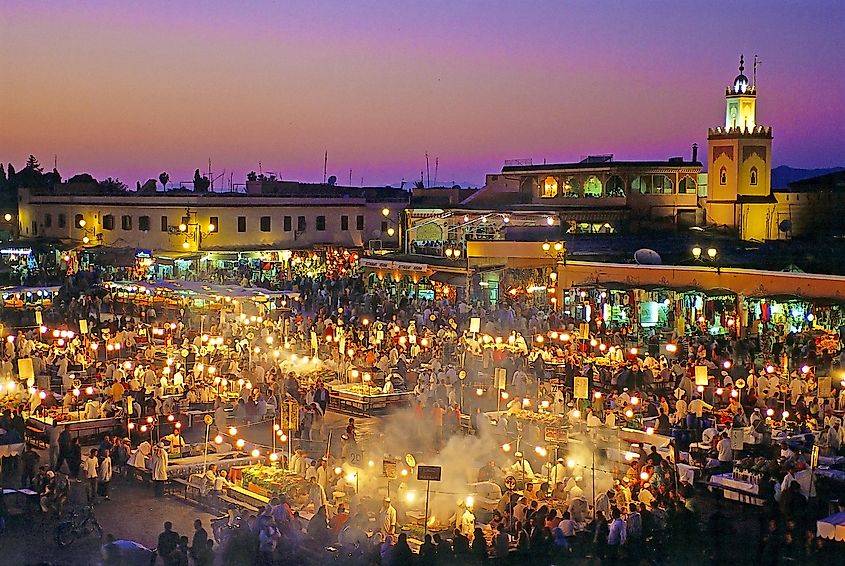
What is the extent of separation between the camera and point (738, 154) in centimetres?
4253

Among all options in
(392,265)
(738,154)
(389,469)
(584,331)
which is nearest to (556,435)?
(389,469)

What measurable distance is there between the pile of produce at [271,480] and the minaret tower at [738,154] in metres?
31.4

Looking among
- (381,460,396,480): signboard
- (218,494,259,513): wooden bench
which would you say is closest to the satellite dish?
(381,460,396,480): signboard

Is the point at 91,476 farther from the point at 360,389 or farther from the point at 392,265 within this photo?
the point at 392,265

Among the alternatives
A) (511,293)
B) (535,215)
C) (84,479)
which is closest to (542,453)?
(84,479)

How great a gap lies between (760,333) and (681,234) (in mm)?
13526

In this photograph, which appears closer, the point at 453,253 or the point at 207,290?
the point at 207,290

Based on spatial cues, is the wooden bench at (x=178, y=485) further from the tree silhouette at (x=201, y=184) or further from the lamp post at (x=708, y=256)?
the tree silhouette at (x=201, y=184)

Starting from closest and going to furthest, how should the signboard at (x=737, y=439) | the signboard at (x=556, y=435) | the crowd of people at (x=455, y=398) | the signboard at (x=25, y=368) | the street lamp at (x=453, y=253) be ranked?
the crowd of people at (x=455, y=398) < the signboard at (x=737, y=439) < the signboard at (x=556, y=435) < the signboard at (x=25, y=368) < the street lamp at (x=453, y=253)

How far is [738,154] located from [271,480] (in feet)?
106

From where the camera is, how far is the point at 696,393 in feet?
60.2

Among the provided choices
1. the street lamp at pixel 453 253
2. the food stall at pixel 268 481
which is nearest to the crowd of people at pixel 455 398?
the food stall at pixel 268 481

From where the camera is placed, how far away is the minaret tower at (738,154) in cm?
4256

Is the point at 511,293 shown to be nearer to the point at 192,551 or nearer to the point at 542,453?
the point at 542,453
